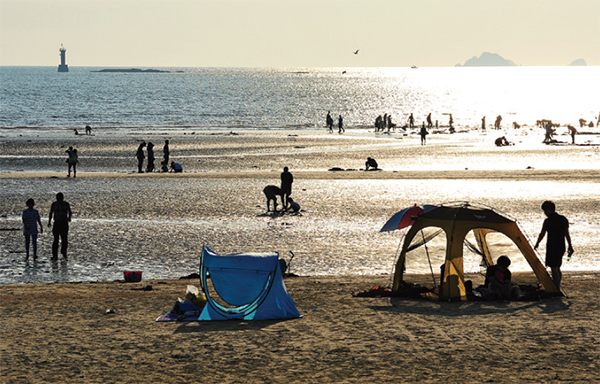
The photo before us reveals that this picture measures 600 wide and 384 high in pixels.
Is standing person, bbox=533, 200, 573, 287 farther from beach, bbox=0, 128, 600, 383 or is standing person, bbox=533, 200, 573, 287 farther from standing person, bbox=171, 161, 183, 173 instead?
standing person, bbox=171, 161, 183, 173

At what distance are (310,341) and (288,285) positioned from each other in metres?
3.69

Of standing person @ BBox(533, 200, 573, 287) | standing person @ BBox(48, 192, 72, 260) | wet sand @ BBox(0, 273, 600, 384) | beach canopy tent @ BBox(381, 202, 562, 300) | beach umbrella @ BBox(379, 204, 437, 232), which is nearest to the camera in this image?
wet sand @ BBox(0, 273, 600, 384)

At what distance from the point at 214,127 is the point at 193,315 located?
206 feet

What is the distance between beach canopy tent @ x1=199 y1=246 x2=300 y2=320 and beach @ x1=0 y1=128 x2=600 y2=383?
0.97 ft

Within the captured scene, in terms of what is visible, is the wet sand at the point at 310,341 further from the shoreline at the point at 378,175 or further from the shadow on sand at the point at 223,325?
the shoreline at the point at 378,175

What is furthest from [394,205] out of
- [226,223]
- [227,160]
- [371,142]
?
[371,142]

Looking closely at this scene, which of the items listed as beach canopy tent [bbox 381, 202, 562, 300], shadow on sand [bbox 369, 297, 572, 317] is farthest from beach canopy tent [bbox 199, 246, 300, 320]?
beach canopy tent [bbox 381, 202, 562, 300]

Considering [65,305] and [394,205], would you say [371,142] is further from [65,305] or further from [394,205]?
[65,305]

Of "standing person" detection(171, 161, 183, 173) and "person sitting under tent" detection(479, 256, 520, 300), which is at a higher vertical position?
"standing person" detection(171, 161, 183, 173)

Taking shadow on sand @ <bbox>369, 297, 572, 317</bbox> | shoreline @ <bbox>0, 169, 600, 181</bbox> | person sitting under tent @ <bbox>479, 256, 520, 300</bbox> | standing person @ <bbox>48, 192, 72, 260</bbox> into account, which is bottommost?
shadow on sand @ <bbox>369, 297, 572, 317</bbox>

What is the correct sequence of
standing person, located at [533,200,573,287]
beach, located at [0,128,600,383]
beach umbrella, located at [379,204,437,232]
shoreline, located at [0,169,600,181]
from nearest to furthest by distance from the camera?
beach, located at [0,128,600,383] → standing person, located at [533,200,573,287] → beach umbrella, located at [379,204,437,232] → shoreline, located at [0,169,600,181]

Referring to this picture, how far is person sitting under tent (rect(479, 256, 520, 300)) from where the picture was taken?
504 inches

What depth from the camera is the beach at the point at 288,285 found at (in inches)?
369

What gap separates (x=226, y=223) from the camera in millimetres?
21328
